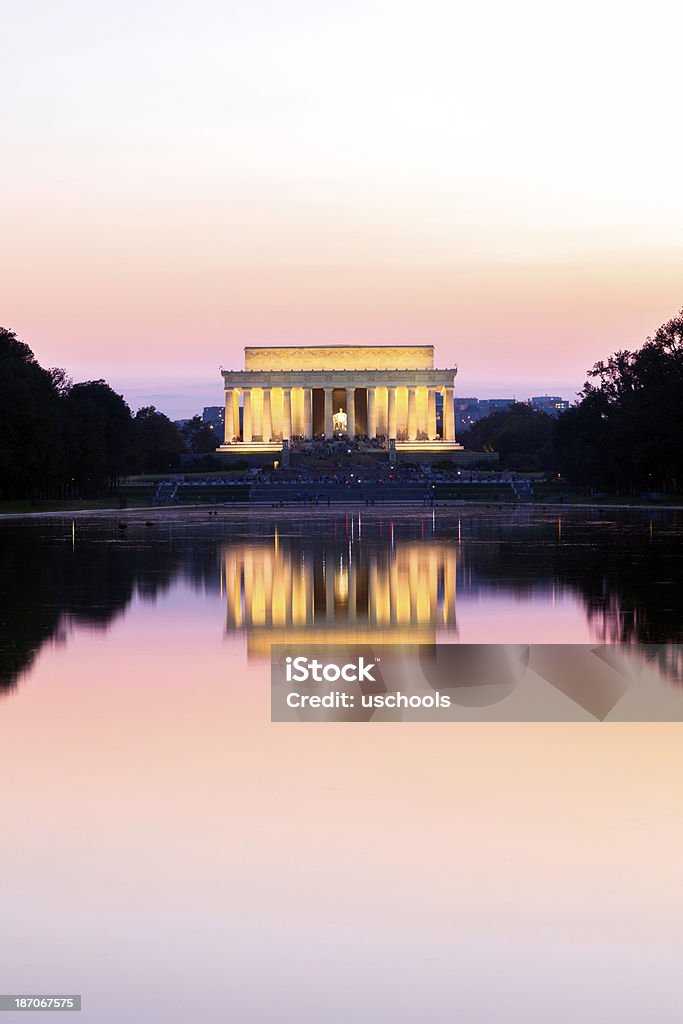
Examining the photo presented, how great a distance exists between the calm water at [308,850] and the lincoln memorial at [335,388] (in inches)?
5738

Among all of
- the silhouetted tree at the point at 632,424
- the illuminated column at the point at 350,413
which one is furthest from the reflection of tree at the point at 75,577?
the illuminated column at the point at 350,413

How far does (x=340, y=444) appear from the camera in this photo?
14675cm

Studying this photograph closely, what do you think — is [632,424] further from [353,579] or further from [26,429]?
[353,579]

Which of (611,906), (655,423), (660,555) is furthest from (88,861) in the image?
(655,423)

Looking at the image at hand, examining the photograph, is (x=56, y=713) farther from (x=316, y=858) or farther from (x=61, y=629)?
(x=61, y=629)

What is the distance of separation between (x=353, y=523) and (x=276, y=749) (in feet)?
166

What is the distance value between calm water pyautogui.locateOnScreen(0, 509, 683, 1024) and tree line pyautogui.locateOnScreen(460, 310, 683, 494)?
66.0 m

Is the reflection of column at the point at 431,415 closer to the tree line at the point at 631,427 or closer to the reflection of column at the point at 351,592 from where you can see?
the tree line at the point at 631,427

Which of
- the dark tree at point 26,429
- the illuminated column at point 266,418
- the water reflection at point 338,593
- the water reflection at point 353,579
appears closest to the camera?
the water reflection at point 338,593

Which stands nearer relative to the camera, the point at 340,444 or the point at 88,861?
the point at 88,861

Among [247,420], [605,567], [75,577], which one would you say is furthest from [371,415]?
[75,577]

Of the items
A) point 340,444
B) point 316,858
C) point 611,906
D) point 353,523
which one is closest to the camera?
point 611,906

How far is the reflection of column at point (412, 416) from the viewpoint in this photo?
166 metres

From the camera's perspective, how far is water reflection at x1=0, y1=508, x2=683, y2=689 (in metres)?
20.5
